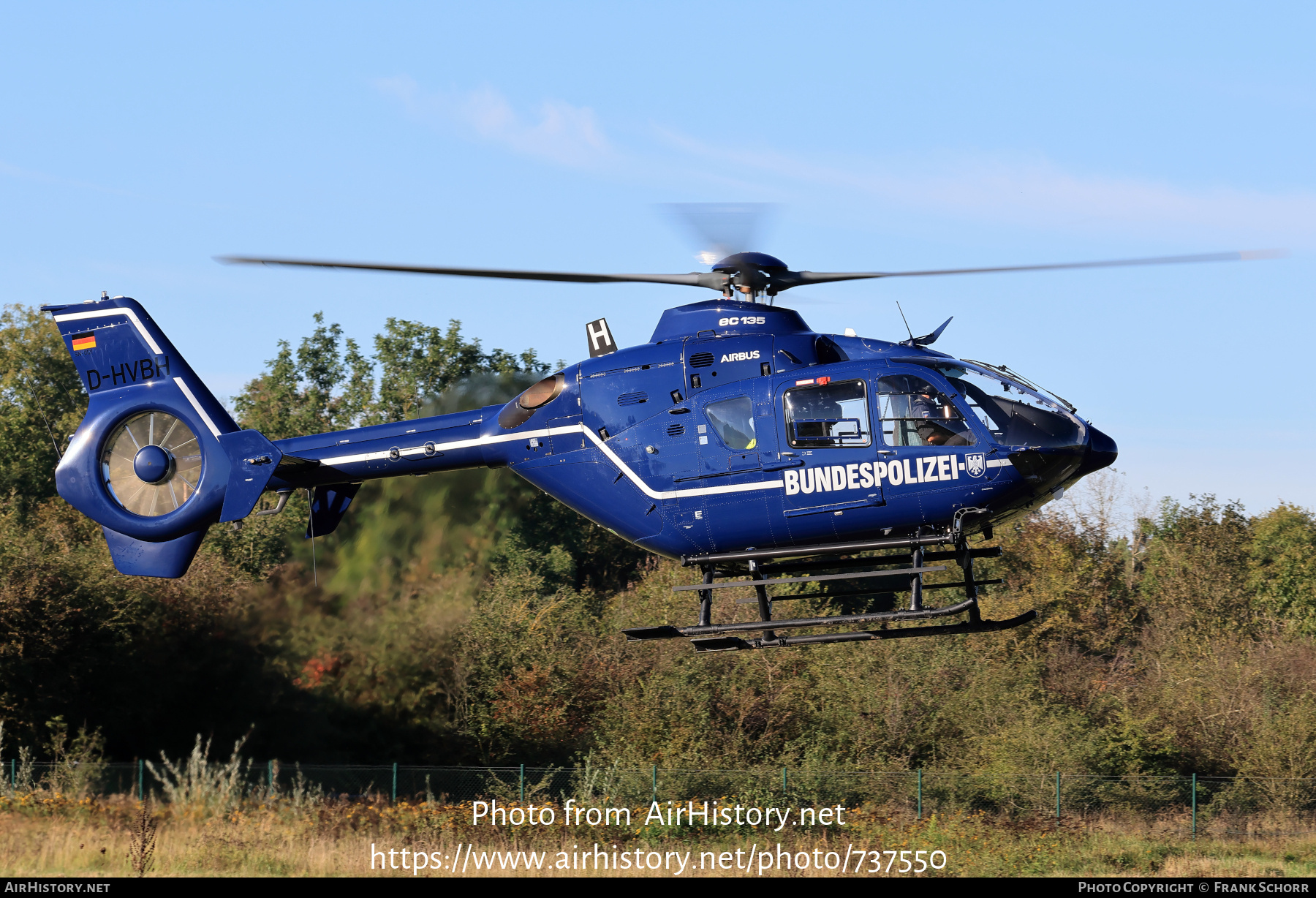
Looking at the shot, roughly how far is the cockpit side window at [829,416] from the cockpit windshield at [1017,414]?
0.92m

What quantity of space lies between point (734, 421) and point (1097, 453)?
149 inches

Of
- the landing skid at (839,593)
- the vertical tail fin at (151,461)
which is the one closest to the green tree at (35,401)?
the vertical tail fin at (151,461)

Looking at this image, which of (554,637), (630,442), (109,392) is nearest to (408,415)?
(554,637)

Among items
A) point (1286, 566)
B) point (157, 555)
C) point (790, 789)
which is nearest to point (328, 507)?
point (157, 555)

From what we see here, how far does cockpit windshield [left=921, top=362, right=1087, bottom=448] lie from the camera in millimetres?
13047

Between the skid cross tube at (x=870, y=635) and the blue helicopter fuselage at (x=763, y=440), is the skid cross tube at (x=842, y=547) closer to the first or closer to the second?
the blue helicopter fuselage at (x=763, y=440)

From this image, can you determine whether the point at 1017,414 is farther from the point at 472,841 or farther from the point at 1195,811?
the point at 1195,811

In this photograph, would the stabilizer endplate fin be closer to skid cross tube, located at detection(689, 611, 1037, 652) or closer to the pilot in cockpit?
skid cross tube, located at detection(689, 611, 1037, 652)

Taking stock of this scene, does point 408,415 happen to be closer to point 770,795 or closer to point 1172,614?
point 770,795

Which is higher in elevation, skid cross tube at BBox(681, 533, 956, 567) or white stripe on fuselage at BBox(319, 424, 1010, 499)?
white stripe on fuselage at BBox(319, 424, 1010, 499)

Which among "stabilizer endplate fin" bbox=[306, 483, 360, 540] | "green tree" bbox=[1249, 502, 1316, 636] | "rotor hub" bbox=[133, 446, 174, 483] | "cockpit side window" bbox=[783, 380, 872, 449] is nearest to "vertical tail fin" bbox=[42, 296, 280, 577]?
"rotor hub" bbox=[133, 446, 174, 483]

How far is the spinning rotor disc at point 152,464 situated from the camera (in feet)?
54.4

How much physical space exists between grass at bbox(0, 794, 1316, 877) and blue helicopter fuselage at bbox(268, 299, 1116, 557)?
7.48 meters

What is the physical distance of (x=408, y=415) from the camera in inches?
1556
